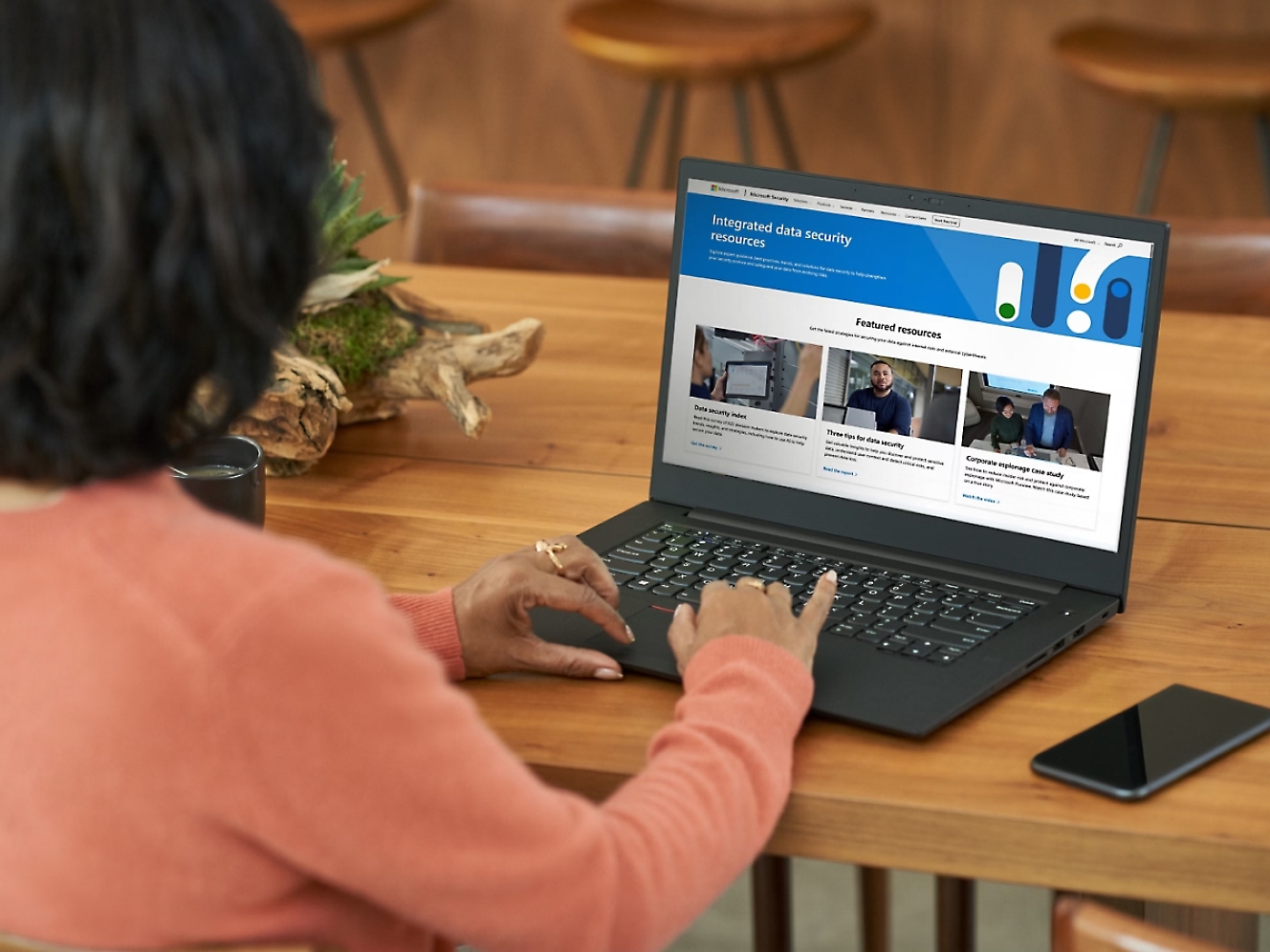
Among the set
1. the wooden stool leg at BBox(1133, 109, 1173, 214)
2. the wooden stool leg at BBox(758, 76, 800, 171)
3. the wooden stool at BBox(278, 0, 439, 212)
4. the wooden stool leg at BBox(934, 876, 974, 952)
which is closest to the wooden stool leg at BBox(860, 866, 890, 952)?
the wooden stool leg at BBox(934, 876, 974, 952)

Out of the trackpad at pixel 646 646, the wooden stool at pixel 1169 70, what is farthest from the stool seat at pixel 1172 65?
the trackpad at pixel 646 646

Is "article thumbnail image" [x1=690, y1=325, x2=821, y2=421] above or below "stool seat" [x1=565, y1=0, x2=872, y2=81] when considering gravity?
below

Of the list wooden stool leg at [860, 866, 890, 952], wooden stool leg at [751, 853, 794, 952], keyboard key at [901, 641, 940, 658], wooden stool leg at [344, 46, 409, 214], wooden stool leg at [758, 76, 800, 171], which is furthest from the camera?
wooden stool leg at [344, 46, 409, 214]

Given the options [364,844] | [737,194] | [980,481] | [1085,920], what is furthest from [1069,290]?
[364,844]

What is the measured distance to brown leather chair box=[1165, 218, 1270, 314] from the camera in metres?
1.83

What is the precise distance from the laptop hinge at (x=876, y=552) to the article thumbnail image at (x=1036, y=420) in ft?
0.28

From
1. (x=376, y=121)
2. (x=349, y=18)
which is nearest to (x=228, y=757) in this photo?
(x=349, y=18)

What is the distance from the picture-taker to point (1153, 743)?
89 cm

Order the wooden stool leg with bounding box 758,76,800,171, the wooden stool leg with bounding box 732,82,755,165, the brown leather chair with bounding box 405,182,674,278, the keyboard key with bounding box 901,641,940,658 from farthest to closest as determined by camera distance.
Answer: the wooden stool leg with bounding box 758,76,800,171, the wooden stool leg with bounding box 732,82,755,165, the brown leather chair with bounding box 405,182,674,278, the keyboard key with bounding box 901,641,940,658

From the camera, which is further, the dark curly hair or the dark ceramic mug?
the dark ceramic mug

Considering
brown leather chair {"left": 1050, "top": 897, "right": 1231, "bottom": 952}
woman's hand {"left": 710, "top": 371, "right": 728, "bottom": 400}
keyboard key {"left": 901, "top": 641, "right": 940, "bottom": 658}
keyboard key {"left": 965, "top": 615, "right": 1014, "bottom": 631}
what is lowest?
brown leather chair {"left": 1050, "top": 897, "right": 1231, "bottom": 952}

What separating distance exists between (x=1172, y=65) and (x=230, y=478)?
7.58 feet

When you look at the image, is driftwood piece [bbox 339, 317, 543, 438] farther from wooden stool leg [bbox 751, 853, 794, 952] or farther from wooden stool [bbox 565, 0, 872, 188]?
wooden stool [bbox 565, 0, 872, 188]

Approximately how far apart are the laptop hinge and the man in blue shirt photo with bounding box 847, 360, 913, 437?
0.09 meters
